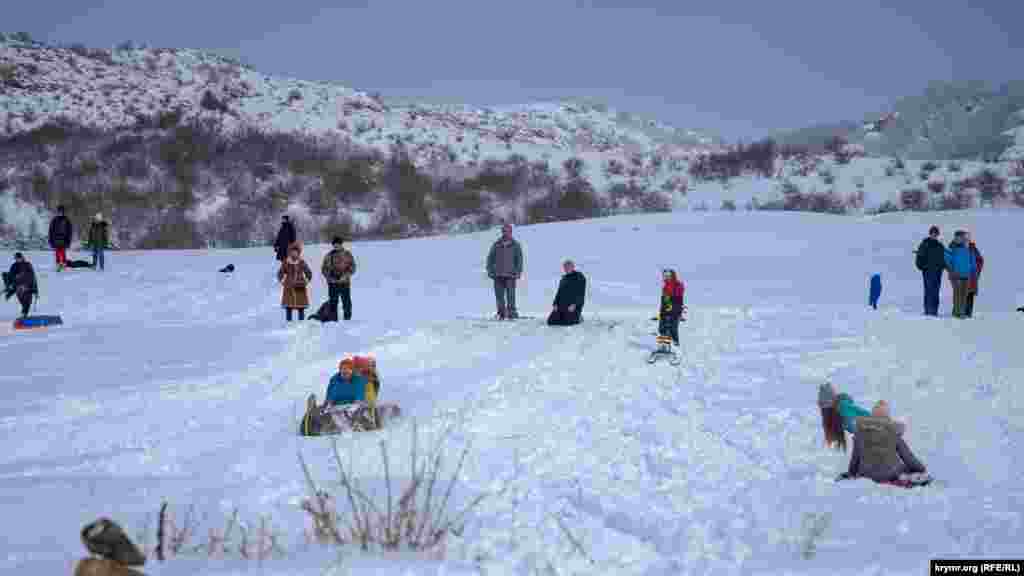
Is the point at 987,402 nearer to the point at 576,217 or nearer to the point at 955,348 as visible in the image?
the point at 955,348

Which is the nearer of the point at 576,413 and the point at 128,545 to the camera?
the point at 128,545

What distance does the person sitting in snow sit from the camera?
6.50 m

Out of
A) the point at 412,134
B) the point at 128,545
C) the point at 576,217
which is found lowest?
the point at 128,545

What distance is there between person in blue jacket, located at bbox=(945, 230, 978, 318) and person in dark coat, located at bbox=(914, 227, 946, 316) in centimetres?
18

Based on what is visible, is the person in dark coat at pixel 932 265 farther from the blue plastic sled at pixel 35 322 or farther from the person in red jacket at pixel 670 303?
the blue plastic sled at pixel 35 322

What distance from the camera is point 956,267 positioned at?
15.1 metres

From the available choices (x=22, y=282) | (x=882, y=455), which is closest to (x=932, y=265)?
(x=882, y=455)

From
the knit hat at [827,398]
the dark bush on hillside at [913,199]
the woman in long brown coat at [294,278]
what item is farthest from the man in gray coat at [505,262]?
the dark bush on hillside at [913,199]

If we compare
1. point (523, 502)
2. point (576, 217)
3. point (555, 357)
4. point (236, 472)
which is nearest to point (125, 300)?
point (555, 357)

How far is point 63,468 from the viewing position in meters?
7.83

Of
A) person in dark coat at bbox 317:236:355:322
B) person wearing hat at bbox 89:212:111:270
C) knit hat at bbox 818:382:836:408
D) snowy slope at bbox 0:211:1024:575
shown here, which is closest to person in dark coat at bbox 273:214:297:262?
snowy slope at bbox 0:211:1024:575

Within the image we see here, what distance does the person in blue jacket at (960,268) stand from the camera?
1503 centimetres

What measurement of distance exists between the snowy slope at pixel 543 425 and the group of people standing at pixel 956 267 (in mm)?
737

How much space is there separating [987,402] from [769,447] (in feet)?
11.2
